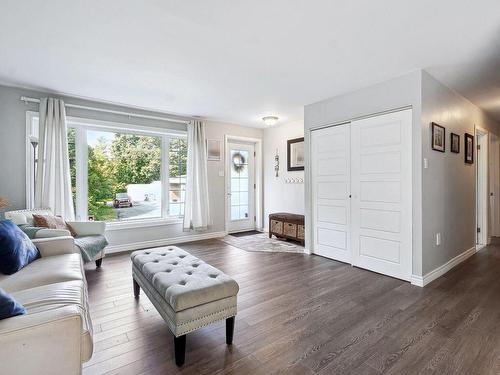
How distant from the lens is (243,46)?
2.36 meters

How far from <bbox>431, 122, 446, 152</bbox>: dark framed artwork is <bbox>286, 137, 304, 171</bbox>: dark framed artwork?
7.61ft

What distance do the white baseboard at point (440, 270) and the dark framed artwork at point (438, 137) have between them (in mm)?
1461

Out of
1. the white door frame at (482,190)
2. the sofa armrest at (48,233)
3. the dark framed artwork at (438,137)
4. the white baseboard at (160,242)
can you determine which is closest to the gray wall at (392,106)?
the dark framed artwork at (438,137)

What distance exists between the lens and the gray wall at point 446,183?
9.46 ft

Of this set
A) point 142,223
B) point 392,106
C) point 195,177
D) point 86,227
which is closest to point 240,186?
point 195,177

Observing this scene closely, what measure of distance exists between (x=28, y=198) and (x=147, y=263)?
253 centimetres

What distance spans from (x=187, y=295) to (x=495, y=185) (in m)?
6.19

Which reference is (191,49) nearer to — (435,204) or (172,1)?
(172,1)

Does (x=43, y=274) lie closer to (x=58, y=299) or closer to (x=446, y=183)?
(x=58, y=299)

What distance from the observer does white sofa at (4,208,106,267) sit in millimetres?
2695

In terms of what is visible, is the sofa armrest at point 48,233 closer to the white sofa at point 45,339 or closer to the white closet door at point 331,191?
the white sofa at point 45,339

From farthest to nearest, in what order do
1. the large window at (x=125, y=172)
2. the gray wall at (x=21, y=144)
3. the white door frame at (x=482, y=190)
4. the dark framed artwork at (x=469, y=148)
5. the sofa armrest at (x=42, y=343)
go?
the white door frame at (x=482, y=190) → the large window at (x=125, y=172) → the dark framed artwork at (x=469, y=148) → the gray wall at (x=21, y=144) → the sofa armrest at (x=42, y=343)

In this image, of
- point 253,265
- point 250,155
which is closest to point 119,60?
point 253,265

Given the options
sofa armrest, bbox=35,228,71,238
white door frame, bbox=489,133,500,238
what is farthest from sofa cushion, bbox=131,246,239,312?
white door frame, bbox=489,133,500,238
